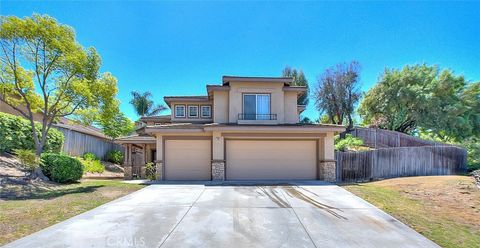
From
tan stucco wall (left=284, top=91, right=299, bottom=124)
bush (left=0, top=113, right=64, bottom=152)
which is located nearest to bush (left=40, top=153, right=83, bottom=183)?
bush (left=0, top=113, right=64, bottom=152)

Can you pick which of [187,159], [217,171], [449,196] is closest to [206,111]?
[187,159]

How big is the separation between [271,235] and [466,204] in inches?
299

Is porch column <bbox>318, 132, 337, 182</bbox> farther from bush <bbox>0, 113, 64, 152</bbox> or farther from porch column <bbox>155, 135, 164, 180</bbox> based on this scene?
bush <bbox>0, 113, 64, 152</bbox>

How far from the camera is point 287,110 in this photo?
654 inches

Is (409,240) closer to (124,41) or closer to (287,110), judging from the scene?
(287,110)

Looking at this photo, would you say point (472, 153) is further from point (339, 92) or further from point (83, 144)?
point (83, 144)

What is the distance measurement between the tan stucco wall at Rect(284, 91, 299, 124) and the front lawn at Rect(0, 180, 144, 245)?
398 inches

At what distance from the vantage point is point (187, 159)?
14.8 m

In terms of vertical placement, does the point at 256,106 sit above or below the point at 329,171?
above

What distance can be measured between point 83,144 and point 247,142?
14606 millimetres

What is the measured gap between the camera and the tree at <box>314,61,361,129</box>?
27.2 metres

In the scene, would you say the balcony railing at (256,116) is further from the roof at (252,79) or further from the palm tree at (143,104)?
the palm tree at (143,104)

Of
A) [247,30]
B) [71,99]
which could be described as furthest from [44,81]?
[247,30]

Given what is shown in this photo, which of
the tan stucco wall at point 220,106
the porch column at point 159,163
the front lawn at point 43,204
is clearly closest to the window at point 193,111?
the tan stucco wall at point 220,106
